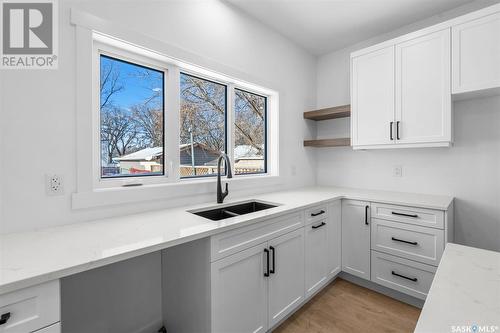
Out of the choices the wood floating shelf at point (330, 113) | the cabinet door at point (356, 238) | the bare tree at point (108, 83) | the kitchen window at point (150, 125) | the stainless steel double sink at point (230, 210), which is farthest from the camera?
the wood floating shelf at point (330, 113)

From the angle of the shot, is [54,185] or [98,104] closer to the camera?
[54,185]

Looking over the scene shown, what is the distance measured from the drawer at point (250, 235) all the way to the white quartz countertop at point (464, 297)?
37.1 inches

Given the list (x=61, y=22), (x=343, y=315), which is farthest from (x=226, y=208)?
(x=61, y=22)

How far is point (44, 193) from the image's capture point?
1.27 m

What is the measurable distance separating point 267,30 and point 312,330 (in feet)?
9.42

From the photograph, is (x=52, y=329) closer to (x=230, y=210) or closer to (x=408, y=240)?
(x=230, y=210)

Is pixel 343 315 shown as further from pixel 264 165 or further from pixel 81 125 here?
pixel 81 125

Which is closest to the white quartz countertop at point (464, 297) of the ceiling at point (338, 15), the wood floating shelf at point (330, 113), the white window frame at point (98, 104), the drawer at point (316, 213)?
the drawer at point (316, 213)

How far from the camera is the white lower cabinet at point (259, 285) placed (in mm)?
1323

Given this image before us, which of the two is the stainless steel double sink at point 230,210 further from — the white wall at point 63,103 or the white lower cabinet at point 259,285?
the white lower cabinet at point 259,285

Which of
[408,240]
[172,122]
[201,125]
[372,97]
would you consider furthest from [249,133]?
[408,240]

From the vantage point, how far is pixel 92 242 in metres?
1.07

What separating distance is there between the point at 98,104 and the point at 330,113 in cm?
239


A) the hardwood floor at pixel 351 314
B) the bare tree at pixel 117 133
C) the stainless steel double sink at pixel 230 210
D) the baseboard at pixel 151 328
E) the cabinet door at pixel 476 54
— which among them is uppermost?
the cabinet door at pixel 476 54
